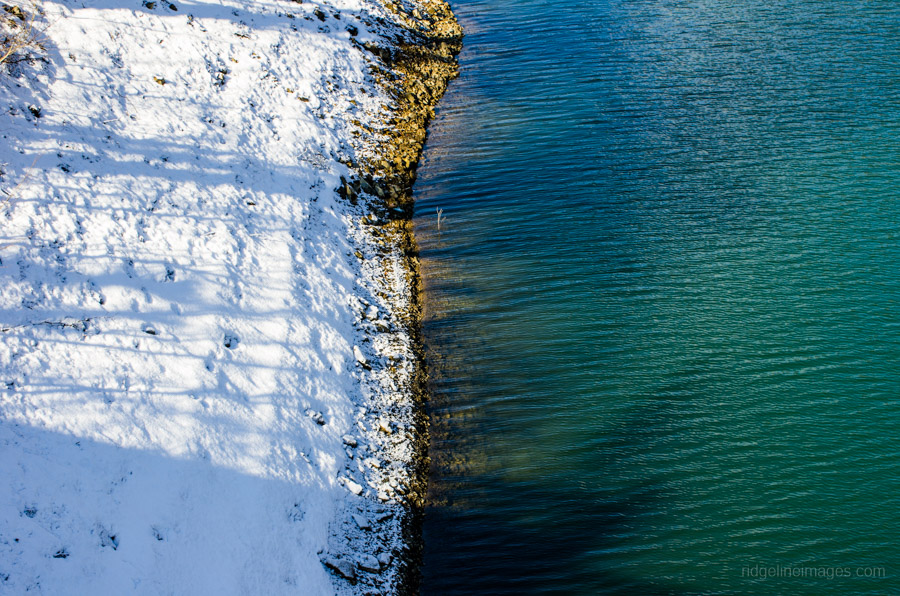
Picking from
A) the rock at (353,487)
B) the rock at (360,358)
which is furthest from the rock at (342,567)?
the rock at (360,358)

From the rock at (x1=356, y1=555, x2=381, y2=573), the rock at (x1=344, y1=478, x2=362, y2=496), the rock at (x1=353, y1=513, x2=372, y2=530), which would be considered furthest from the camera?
the rock at (x1=344, y1=478, x2=362, y2=496)

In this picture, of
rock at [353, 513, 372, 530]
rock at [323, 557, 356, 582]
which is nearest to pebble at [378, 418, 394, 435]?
rock at [353, 513, 372, 530]

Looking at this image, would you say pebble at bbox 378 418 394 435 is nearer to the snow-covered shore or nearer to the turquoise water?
the snow-covered shore

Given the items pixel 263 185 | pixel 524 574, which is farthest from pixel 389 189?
pixel 524 574

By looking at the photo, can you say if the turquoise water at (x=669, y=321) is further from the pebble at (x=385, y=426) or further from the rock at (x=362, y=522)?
the rock at (x=362, y=522)

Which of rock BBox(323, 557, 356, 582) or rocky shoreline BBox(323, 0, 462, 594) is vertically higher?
rocky shoreline BBox(323, 0, 462, 594)

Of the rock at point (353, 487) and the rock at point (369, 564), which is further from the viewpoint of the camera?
the rock at point (353, 487)

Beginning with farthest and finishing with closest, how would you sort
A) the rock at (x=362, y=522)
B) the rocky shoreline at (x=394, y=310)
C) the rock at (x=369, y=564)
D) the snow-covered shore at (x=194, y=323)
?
the rock at (x=362, y=522)
the rocky shoreline at (x=394, y=310)
the rock at (x=369, y=564)
the snow-covered shore at (x=194, y=323)
